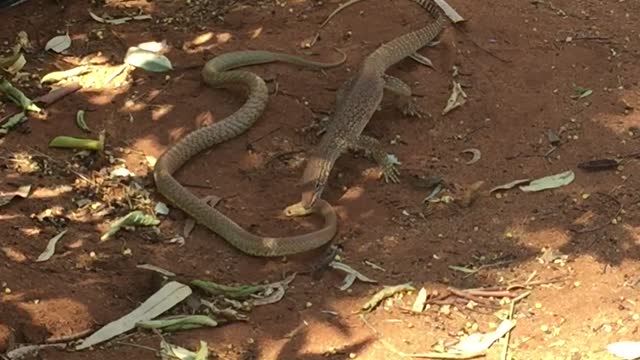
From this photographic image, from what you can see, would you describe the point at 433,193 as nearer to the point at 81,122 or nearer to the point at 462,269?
the point at 462,269

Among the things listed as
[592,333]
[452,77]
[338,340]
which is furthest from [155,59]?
[592,333]

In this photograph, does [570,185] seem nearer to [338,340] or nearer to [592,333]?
[592,333]

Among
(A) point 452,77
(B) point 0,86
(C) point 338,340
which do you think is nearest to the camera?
(C) point 338,340

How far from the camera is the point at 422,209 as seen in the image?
6145mm

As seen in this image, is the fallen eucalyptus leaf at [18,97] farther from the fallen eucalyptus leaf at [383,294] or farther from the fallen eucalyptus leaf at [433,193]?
the fallen eucalyptus leaf at [383,294]

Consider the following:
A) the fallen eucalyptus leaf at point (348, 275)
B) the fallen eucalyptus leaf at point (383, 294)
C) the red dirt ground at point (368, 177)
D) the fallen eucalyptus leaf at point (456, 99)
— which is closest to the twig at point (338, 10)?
the red dirt ground at point (368, 177)

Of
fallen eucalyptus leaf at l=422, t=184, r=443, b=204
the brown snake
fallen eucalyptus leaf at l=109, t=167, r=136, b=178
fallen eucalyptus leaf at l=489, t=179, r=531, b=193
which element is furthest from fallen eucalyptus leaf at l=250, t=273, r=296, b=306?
fallen eucalyptus leaf at l=489, t=179, r=531, b=193

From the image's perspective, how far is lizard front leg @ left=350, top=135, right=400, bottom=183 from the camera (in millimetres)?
A: 6410

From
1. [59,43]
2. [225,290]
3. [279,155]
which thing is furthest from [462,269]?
[59,43]

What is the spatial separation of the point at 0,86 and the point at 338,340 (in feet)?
10.5

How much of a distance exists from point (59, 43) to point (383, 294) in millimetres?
3548

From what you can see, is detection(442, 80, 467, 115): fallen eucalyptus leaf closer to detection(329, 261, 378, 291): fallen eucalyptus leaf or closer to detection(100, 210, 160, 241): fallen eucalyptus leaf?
detection(329, 261, 378, 291): fallen eucalyptus leaf

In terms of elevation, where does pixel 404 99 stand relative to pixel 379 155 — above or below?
above

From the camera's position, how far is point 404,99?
6.95 meters
